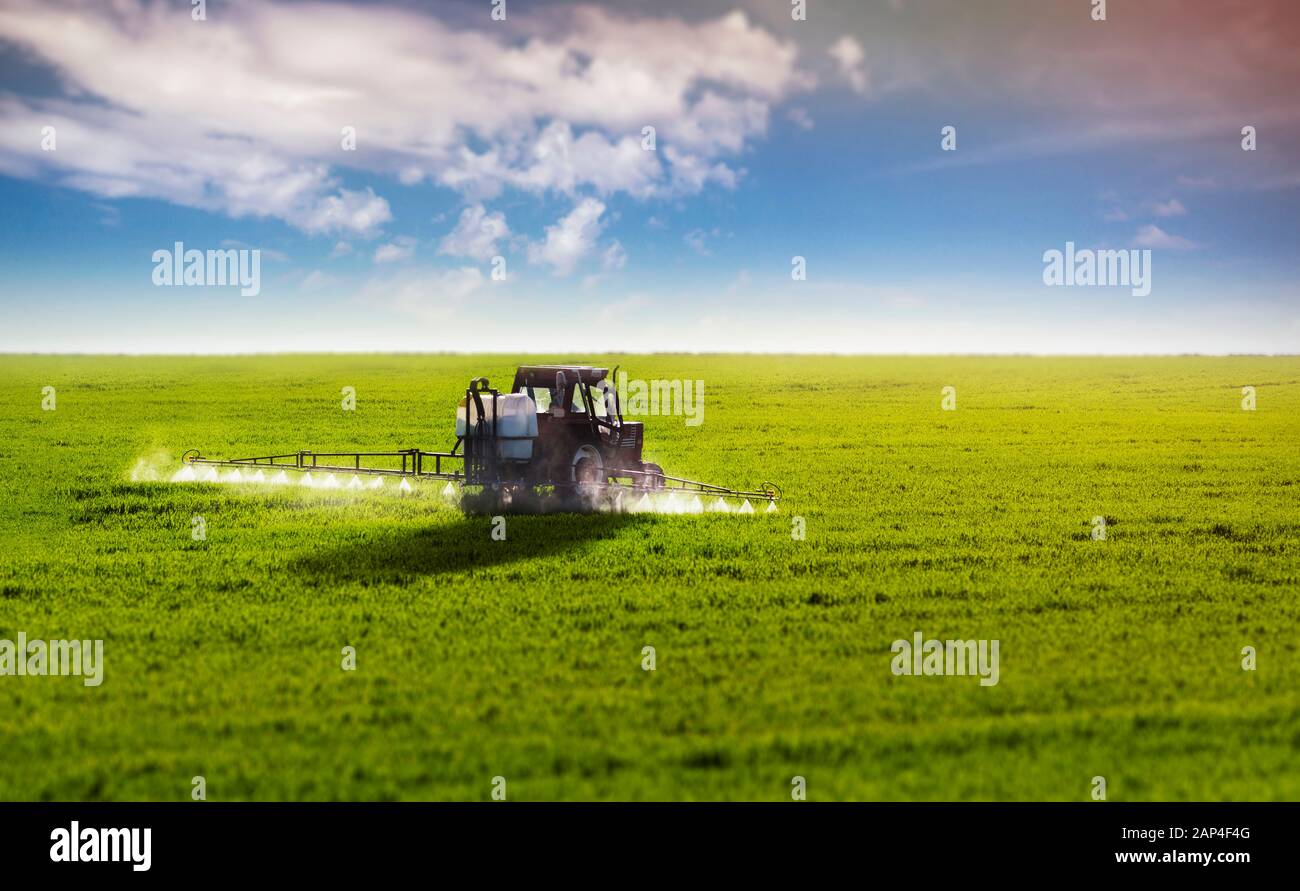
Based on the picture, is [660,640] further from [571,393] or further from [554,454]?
[571,393]

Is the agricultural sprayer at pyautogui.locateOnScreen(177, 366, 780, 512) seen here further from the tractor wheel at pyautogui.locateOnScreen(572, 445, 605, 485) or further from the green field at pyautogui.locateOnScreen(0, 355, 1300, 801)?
the green field at pyautogui.locateOnScreen(0, 355, 1300, 801)

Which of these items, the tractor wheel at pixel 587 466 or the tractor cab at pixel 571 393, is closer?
the tractor cab at pixel 571 393

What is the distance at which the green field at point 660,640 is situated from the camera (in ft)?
26.7

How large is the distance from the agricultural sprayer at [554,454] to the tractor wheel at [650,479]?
26 millimetres

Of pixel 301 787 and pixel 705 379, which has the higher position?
pixel 705 379

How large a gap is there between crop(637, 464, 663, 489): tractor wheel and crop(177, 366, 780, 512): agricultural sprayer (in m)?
0.03

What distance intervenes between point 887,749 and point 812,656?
8.13ft

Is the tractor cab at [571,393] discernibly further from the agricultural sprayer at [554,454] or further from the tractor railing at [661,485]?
the tractor railing at [661,485]

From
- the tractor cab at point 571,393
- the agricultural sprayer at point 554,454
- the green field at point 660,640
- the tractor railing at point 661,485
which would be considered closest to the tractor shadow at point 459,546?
the green field at point 660,640

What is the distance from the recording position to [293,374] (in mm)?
93000

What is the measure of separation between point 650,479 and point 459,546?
6.03 meters
